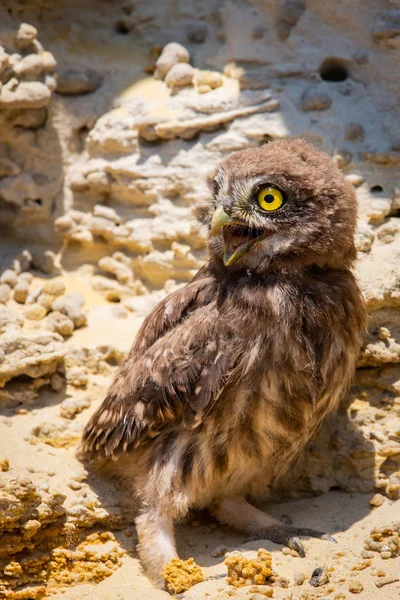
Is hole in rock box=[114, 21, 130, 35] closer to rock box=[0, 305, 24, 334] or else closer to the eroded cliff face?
the eroded cliff face

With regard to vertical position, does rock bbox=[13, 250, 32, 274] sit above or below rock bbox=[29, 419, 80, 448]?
above

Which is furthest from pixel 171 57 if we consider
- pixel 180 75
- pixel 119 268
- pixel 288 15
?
pixel 119 268

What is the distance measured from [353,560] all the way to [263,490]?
923 millimetres

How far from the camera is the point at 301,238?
430 centimetres

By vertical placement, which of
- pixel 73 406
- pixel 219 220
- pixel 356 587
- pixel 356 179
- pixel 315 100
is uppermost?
pixel 315 100

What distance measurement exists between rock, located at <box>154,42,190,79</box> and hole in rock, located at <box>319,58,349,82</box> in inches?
40.8

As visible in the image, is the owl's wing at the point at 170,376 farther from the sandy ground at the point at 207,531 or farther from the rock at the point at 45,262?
the rock at the point at 45,262

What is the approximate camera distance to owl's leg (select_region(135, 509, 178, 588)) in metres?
4.49

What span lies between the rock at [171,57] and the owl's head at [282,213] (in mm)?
2102

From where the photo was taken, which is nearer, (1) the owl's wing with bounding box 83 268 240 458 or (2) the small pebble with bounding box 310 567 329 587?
(2) the small pebble with bounding box 310 567 329 587

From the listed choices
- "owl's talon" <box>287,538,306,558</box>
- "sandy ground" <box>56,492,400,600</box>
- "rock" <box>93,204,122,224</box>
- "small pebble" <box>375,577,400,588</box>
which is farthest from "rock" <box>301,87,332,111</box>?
"small pebble" <box>375,577,400,588</box>

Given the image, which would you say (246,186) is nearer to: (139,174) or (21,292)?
(139,174)

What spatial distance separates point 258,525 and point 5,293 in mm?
2457

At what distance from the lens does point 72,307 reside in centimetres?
588
